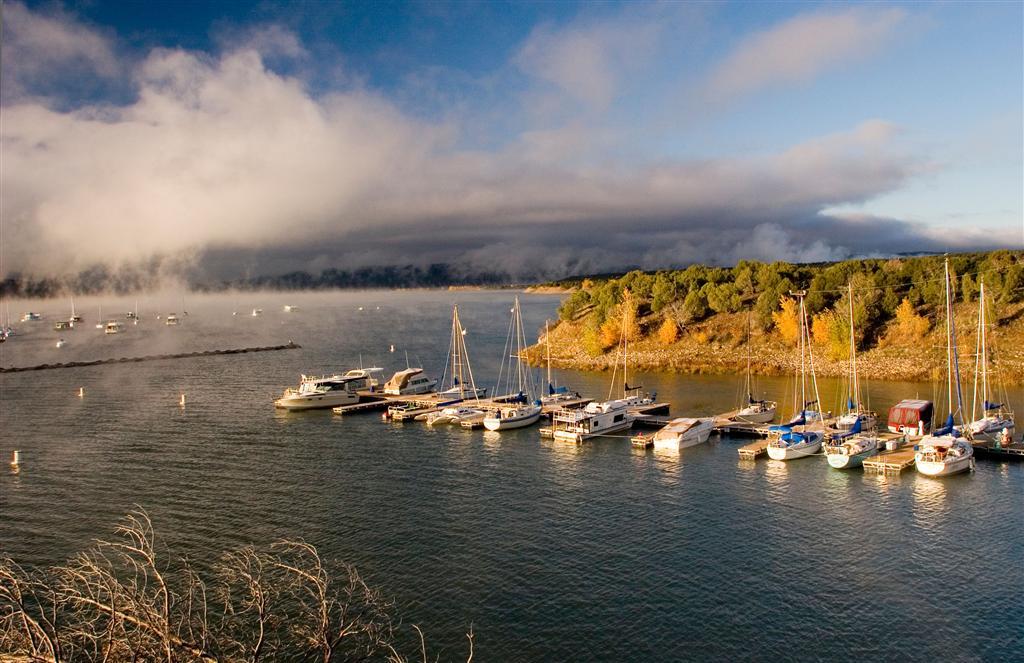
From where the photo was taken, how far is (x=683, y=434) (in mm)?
56531

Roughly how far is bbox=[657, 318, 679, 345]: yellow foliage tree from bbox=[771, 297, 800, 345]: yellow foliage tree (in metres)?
14.8

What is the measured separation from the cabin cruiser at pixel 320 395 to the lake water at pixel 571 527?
5.47 m

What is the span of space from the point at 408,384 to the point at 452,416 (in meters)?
17.8

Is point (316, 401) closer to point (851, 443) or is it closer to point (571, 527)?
point (571, 527)

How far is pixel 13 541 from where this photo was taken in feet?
121

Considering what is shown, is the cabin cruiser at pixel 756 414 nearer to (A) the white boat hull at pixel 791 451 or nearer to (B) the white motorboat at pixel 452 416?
(A) the white boat hull at pixel 791 451

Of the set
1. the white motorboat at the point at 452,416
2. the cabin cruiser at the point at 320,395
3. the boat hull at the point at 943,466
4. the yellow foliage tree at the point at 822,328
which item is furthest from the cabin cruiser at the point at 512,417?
the yellow foliage tree at the point at 822,328

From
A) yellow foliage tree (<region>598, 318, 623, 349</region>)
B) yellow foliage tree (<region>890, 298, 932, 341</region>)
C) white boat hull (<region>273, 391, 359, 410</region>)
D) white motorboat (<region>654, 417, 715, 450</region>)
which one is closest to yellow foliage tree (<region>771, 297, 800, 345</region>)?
yellow foliage tree (<region>890, 298, 932, 341</region>)

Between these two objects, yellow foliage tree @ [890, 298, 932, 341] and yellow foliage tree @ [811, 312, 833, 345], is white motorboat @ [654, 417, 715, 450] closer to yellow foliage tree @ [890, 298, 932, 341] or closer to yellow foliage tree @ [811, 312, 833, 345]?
yellow foliage tree @ [811, 312, 833, 345]

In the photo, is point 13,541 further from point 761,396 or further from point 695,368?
point 695,368

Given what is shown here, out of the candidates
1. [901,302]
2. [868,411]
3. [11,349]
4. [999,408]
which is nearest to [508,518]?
[868,411]

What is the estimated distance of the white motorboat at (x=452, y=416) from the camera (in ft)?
226

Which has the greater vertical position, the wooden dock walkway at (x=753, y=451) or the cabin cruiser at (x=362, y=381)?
the cabin cruiser at (x=362, y=381)

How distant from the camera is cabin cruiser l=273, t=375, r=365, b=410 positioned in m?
76.2
